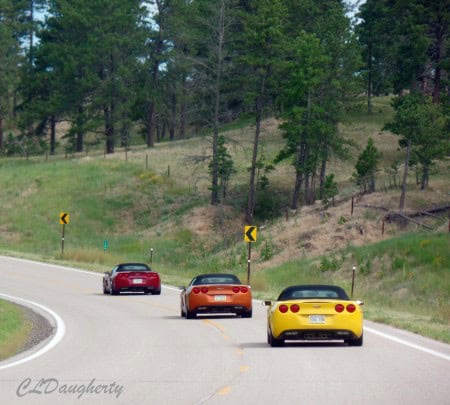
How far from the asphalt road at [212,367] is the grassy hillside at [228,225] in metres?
5.83

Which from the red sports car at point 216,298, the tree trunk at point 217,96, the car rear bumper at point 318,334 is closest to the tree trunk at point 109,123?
the tree trunk at point 217,96

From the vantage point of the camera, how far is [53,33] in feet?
320

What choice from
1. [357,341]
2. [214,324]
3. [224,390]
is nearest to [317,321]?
[357,341]

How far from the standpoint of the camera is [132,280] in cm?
4103

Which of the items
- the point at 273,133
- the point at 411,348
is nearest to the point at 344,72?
the point at 273,133

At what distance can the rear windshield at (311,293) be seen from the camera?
2184cm

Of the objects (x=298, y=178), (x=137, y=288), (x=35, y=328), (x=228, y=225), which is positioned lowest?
(x=137, y=288)

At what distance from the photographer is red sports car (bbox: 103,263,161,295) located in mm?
40906

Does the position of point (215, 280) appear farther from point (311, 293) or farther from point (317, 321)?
point (317, 321)

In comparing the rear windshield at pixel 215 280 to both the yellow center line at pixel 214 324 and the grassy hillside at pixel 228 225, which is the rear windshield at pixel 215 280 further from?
the grassy hillside at pixel 228 225

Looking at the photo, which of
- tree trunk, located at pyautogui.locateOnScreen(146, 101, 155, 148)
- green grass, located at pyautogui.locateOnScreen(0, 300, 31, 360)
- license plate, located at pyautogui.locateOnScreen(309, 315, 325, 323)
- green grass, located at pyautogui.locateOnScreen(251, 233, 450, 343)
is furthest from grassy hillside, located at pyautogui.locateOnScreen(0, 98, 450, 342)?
green grass, located at pyautogui.locateOnScreen(0, 300, 31, 360)

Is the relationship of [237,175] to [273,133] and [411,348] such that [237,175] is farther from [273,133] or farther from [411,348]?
[411,348]

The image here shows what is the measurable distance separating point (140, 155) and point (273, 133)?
11891 mm
